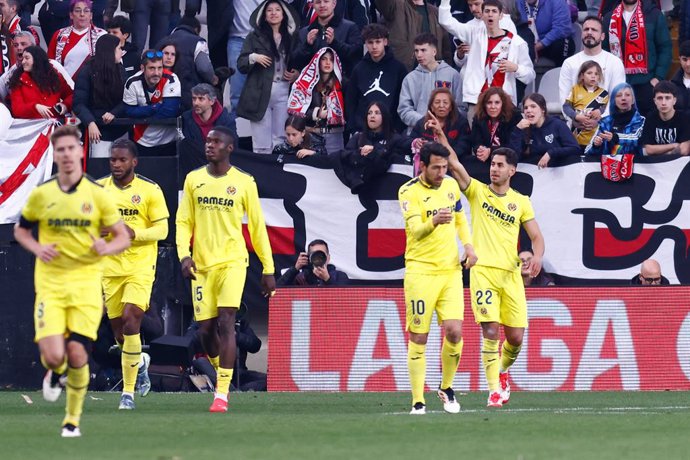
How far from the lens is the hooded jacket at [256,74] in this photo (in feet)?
61.1

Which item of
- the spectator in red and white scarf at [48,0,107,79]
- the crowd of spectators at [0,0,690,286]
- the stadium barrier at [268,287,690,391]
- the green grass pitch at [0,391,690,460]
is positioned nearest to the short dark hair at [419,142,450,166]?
the green grass pitch at [0,391,690,460]

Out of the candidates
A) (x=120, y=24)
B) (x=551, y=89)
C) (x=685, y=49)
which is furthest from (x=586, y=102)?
(x=120, y=24)

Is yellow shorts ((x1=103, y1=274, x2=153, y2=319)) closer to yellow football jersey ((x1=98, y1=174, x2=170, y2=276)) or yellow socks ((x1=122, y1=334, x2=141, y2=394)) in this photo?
yellow football jersey ((x1=98, y1=174, x2=170, y2=276))

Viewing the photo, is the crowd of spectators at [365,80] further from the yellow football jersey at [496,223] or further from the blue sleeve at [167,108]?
the yellow football jersey at [496,223]

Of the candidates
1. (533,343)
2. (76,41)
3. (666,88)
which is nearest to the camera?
(533,343)

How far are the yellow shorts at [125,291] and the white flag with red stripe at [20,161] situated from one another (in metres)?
4.56

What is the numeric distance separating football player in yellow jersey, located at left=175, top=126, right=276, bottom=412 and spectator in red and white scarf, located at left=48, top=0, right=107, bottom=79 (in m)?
6.40

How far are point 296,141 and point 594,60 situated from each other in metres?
3.85

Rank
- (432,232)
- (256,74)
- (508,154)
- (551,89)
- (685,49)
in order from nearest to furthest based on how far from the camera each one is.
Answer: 1. (432,232)
2. (508,154)
3. (685,49)
4. (256,74)
5. (551,89)

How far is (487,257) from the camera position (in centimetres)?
1350

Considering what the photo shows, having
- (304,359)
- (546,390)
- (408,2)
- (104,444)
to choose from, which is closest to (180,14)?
(408,2)

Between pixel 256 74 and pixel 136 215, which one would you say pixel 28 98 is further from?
pixel 136 215

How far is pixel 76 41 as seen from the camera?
19.0 meters

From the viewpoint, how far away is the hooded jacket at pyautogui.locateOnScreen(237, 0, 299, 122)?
1862cm
